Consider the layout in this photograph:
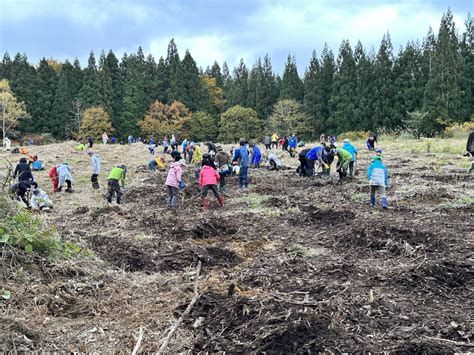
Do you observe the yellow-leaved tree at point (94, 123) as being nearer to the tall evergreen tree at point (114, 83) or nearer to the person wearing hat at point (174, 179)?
the tall evergreen tree at point (114, 83)

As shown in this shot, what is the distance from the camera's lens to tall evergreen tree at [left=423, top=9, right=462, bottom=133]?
37.8m

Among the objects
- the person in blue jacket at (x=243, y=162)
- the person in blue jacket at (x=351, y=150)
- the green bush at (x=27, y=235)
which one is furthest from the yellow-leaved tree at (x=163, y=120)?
the green bush at (x=27, y=235)

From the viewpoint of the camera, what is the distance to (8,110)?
4578 cm

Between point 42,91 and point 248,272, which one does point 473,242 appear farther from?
point 42,91

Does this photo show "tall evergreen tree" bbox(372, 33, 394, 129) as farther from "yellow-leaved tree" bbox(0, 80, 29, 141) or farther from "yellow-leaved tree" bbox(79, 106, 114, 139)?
"yellow-leaved tree" bbox(0, 80, 29, 141)

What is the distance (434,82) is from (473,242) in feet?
115

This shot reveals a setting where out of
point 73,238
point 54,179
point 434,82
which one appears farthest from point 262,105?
point 73,238

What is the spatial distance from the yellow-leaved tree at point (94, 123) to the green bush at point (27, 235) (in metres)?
41.8

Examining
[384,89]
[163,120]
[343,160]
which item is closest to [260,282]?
[343,160]

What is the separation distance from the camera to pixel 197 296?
15.3 ft

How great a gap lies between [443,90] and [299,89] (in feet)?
61.9

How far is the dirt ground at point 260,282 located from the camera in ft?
13.0

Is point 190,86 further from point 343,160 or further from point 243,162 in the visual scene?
point 343,160

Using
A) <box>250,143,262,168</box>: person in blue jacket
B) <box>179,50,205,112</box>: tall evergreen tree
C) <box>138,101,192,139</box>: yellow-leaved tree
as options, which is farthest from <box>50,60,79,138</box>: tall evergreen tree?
<box>250,143,262,168</box>: person in blue jacket
